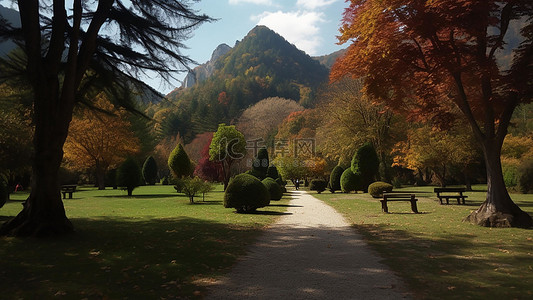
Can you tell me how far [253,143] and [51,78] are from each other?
52446 millimetres

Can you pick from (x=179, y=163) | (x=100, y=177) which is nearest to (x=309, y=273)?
(x=179, y=163)

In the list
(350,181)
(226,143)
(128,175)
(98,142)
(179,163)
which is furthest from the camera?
(226,143)

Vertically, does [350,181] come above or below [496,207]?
above

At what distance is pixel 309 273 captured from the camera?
521 cm

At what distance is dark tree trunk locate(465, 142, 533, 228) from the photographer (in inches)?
396

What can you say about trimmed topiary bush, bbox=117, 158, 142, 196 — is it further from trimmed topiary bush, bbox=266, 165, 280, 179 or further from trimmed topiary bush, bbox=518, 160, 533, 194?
trimmed topiary bush, bbox=518, 160, 533, 194

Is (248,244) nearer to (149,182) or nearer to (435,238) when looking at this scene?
(435,238)

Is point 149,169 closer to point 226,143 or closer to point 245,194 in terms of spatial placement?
point 226,143

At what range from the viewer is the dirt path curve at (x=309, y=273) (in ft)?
14.0

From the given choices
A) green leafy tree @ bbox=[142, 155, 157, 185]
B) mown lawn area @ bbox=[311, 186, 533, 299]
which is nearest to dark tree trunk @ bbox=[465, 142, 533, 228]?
mown lawn area @ bbox=[311, 186, 533, 299]

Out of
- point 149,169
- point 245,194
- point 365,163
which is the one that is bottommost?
point 245,194

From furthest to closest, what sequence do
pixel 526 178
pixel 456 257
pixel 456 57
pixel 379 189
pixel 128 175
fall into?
pixel 128 175, pixel 526 178, pixel 379 189, pixel 456 57, pixel 456 257

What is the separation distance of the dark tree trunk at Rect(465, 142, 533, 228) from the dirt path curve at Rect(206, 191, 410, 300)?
524cm

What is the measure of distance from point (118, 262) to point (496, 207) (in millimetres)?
11396
